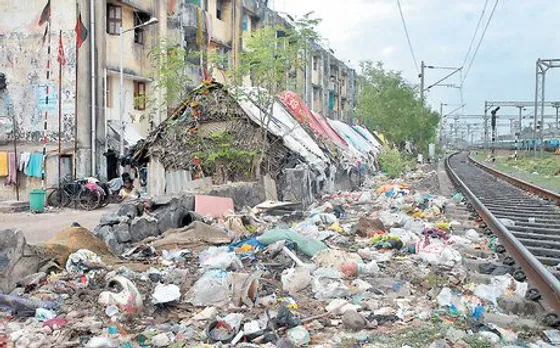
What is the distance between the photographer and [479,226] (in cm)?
935

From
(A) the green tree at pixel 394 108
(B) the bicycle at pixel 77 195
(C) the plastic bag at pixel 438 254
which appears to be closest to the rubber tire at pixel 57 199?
(B) the bicycle at pixel 77 195

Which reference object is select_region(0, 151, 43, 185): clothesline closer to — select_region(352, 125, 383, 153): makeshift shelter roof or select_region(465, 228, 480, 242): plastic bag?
select_region(465, 228, 480, 242): plastic bag

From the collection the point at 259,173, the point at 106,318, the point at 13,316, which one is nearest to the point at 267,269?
the point at 106,318

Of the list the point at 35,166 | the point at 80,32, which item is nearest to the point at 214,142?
the point at 35,166

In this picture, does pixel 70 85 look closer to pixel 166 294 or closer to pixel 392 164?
pixel 392 164

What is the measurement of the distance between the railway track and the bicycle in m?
10.7

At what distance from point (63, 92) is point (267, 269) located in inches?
675

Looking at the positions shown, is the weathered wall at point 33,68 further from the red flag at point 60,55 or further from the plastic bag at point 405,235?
the plastic bag at point 405,235

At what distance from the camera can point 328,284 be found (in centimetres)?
551

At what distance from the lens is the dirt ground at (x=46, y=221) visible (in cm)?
1170

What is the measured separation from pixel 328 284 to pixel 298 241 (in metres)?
1.52

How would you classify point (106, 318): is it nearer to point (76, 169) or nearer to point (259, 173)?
point (259, 173)

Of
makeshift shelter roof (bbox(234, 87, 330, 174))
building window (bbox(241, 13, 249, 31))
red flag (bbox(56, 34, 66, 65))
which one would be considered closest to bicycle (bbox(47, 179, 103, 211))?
red flag (bbox(56, 34, 66, 65))

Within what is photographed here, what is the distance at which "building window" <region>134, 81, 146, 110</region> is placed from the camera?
24.1 m
